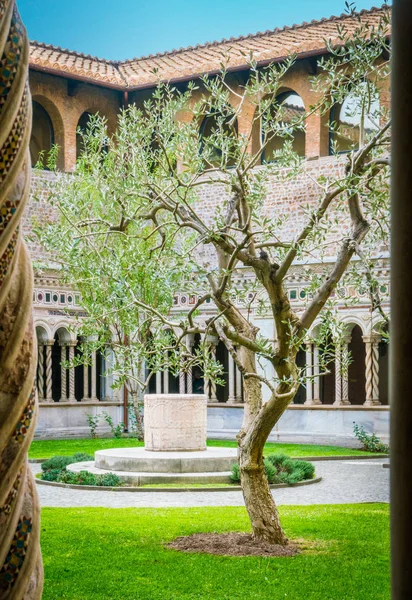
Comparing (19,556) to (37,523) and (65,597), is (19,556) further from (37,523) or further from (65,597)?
(65,597)

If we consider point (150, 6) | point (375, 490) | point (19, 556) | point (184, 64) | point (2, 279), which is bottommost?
point (375, 490)

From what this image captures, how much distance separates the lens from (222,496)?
12.1 metres

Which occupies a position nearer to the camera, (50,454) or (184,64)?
(50,454)

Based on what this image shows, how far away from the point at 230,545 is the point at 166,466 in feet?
16.5

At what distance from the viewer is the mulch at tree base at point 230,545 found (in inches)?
321

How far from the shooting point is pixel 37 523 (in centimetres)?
142

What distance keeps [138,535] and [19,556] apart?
26.3ft

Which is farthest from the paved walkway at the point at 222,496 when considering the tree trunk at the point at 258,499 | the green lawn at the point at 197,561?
the tree trunk at the point at 258,499

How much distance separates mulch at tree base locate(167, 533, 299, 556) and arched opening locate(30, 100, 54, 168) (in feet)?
53.5

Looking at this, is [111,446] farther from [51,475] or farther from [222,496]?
[222,496]

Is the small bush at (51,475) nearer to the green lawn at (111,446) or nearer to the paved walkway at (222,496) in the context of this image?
the paved walkway at (222,496)

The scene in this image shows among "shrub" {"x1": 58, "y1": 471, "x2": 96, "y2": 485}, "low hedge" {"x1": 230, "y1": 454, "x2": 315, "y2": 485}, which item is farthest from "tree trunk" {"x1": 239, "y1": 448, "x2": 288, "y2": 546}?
"shrub" {"x1": 58, "y1": 471, "x2": 96, "y2": 485}

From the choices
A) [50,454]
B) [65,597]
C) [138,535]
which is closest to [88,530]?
[138,535]

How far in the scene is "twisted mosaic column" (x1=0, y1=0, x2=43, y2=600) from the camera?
4.36 feet
